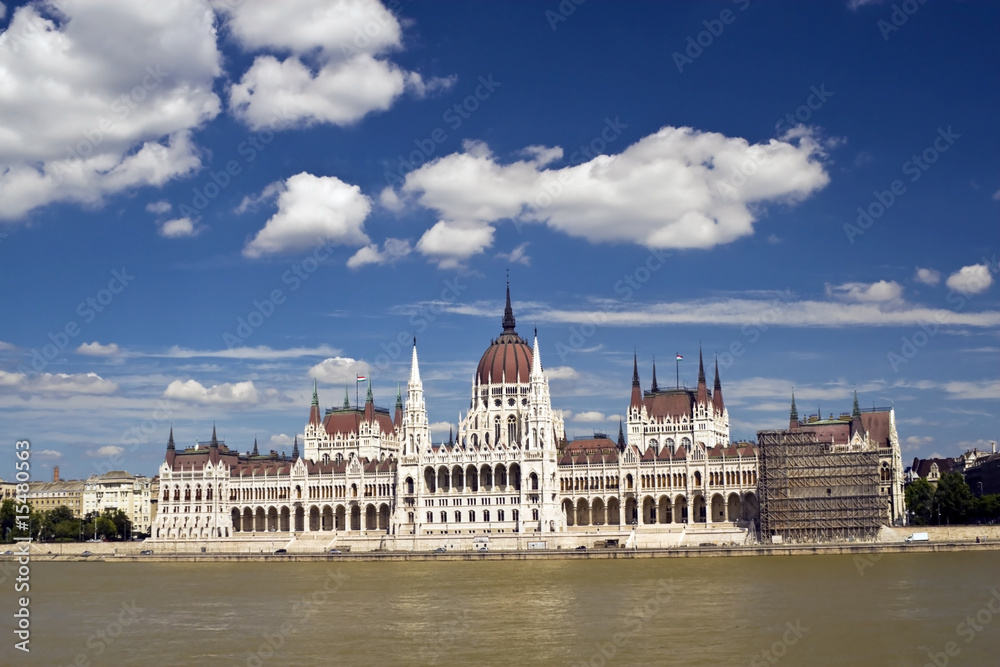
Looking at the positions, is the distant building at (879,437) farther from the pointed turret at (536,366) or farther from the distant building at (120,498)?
the distant building at (120,498)

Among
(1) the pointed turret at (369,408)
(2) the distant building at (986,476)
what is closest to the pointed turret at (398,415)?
(1) the pointed turret at (369,408)

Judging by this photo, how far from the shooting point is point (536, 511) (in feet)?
403

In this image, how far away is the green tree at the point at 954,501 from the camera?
114m

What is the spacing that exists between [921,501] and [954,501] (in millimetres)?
5086

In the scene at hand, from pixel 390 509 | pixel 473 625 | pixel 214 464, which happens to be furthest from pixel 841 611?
pixel 214 464

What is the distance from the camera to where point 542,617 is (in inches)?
2175

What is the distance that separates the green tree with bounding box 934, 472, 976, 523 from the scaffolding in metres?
8.66

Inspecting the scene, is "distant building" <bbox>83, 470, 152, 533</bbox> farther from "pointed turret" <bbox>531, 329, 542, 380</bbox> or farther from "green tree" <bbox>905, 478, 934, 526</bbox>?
"green tree" <bbox>905, 478, 934, 526</bbox>

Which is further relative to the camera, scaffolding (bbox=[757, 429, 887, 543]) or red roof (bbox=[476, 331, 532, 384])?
red roof (bbox=[476, 331, 532, 384])

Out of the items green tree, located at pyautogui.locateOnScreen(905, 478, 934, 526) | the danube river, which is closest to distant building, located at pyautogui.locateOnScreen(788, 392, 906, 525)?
green tree, located at pyautogui.locateOnScreen(905, 478, 934, 526)

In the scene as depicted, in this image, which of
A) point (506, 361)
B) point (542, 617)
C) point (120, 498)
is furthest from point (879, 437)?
point (120, 498)

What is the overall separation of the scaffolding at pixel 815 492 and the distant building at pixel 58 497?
11004cm

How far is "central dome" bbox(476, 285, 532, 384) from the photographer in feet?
453

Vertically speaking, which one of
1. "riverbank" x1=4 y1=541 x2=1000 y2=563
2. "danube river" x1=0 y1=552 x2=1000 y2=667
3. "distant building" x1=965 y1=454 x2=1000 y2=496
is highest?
"distant building" x1=965 y1=454 x2=1000 y2=496
